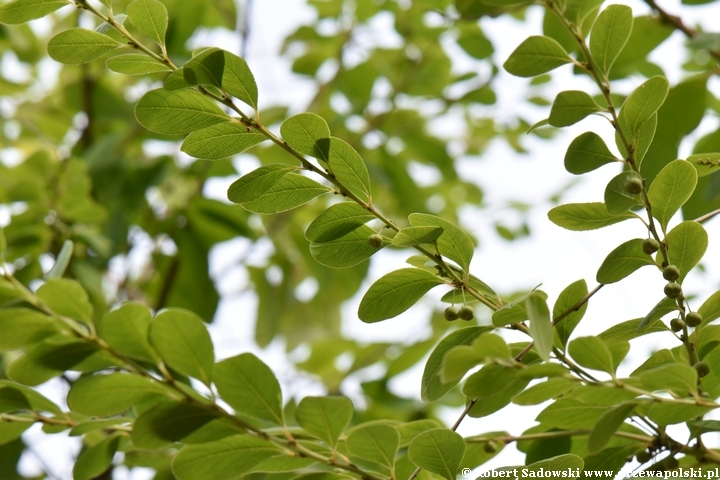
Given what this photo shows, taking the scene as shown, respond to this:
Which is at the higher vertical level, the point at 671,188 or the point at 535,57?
the point at 535,57

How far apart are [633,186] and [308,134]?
0.83ft

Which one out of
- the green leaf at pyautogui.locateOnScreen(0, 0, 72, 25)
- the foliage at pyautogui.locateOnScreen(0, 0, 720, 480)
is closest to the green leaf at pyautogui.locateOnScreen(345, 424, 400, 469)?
the foliage at pyautogui.locateOnScreen(0, 0, 720, 480)

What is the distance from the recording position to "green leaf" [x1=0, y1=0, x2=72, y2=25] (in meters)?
0.55

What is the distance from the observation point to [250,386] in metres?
0.53

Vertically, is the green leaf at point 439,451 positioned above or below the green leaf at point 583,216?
below

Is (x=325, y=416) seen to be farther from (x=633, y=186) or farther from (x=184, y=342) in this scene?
(x=633, y=186)

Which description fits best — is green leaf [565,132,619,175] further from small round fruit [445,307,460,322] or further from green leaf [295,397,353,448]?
green leaf [295,397,353,448]

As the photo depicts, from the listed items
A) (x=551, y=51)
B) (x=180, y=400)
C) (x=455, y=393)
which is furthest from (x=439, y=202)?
(x=180, y=400)

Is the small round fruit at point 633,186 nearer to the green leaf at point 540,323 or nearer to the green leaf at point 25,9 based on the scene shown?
the green leaf at point 540,323

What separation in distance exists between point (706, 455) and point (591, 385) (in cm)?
14

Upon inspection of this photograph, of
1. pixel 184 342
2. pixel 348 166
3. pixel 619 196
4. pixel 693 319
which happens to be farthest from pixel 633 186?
pixel 184 342

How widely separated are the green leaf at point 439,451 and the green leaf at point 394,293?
11 centimetres

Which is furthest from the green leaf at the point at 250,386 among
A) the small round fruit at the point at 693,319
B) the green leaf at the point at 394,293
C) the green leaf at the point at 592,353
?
the small round fruit at the point at 693,319

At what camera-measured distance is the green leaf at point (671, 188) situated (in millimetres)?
564
